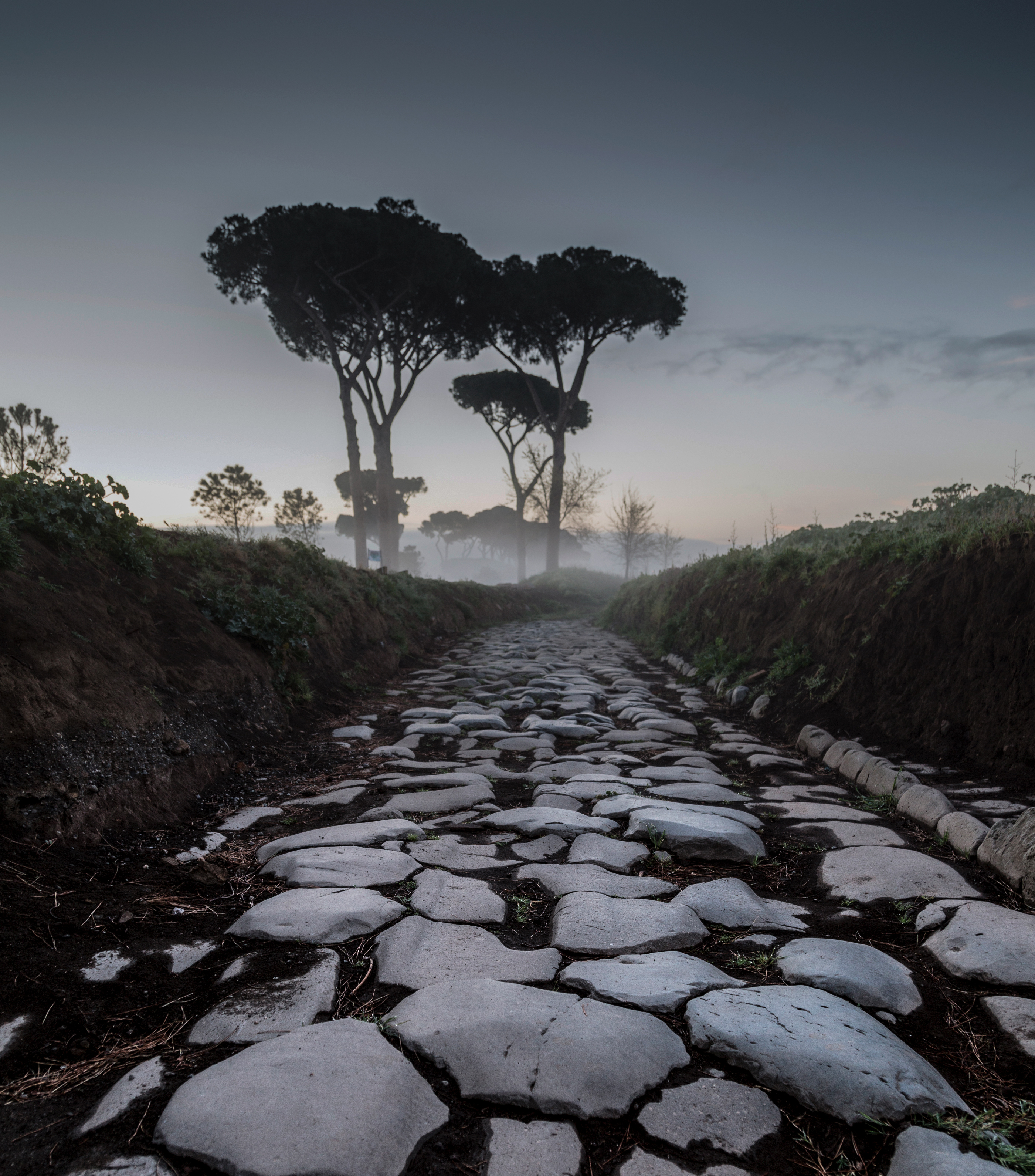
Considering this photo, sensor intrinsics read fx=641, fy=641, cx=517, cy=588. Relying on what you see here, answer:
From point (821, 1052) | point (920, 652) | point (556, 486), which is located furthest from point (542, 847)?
point (556, 486)

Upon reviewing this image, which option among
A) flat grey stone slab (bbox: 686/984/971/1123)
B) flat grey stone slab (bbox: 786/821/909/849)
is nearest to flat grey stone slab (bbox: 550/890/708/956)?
flat grey stone slab (bbox: 686/984/971/1123)

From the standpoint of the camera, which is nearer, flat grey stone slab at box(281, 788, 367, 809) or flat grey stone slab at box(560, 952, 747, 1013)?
flat grey stone slab at box(560, 952, 747, 1013)

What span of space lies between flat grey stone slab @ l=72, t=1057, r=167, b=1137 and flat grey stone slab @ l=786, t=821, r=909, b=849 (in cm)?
259

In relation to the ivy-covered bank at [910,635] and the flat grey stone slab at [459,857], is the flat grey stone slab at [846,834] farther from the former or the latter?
the flat grey stone slab at [459,857]

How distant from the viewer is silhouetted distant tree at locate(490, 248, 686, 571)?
80.0 feet

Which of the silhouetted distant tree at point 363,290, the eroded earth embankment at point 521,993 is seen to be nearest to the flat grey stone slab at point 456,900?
the eroded earth embankment at point 521,993

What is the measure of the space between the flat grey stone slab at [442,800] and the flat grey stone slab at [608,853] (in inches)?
28.0

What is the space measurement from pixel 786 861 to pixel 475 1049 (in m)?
1.77

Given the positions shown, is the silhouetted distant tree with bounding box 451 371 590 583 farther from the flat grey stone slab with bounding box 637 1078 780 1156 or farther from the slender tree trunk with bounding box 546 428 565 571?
the flat grey stone slab with bounding box 637 1078 780 1156

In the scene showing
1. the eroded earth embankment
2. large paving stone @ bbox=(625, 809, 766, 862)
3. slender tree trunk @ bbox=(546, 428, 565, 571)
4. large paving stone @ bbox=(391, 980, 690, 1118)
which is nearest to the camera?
the eroded earth embankment

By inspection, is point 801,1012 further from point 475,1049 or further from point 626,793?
point 626,793

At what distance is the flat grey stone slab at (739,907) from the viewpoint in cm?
214

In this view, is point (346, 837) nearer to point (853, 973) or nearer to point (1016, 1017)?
point (853, 973)

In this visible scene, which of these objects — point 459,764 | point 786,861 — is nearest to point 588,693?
point 459,764
